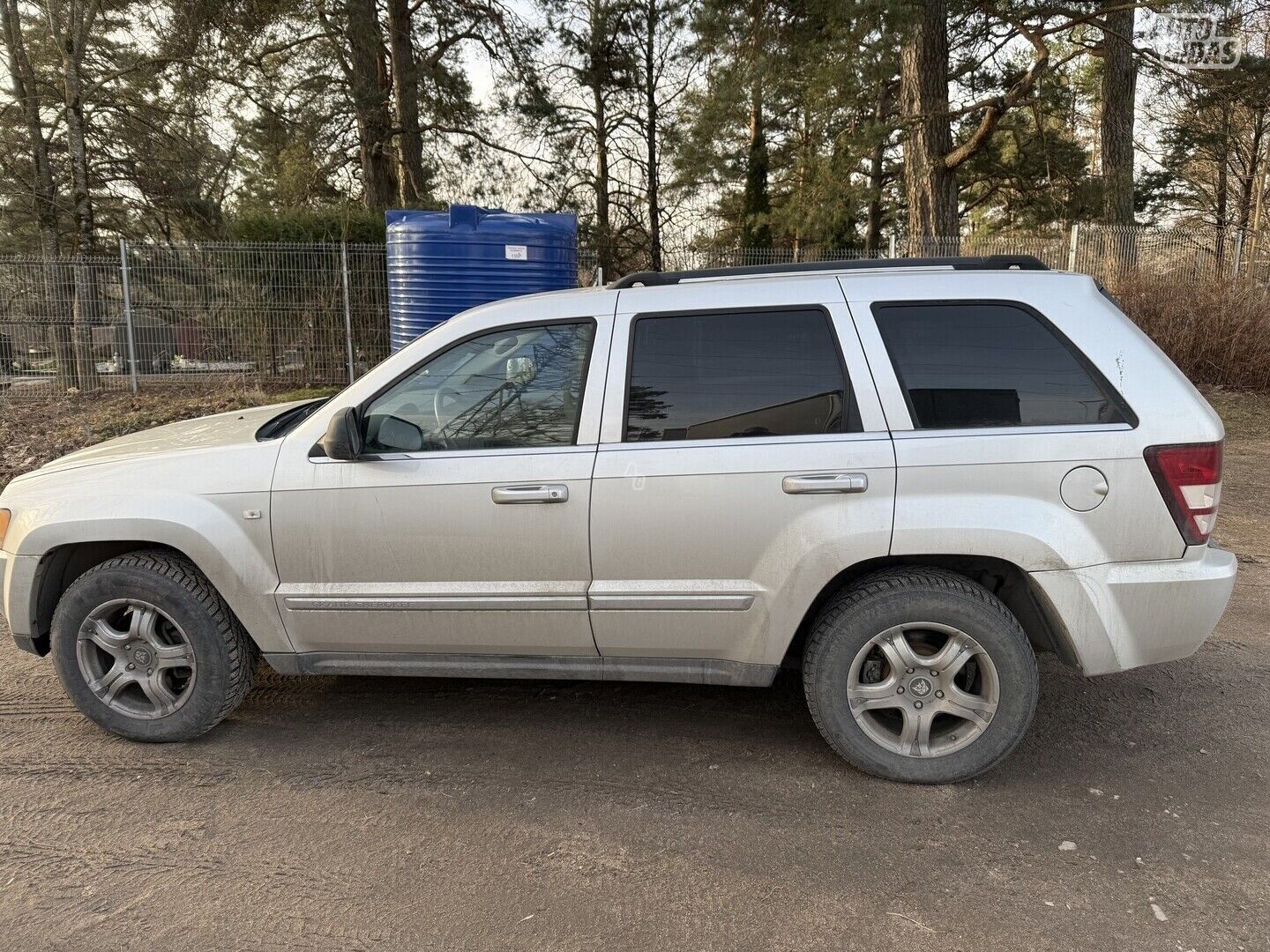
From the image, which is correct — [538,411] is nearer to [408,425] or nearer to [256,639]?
[408,425]

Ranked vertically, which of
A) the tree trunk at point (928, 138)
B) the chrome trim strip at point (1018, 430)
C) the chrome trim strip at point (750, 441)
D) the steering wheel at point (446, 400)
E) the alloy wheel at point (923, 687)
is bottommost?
the alloy wheel at point (923, 687)

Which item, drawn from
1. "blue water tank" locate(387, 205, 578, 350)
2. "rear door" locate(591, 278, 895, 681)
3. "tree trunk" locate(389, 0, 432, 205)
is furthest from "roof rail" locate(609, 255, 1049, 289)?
"tree trunk" locate(389, 0, 432, 205)

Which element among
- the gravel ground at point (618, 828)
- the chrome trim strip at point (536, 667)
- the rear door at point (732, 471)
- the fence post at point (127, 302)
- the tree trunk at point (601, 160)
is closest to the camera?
the gravel ground at point (618, 828)

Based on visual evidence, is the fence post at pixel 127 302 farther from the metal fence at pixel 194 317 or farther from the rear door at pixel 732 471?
the rear door at pixel 732 471

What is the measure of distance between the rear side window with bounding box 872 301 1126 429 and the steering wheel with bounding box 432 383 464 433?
5.15 feet

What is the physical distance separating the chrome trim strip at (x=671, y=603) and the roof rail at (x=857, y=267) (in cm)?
117

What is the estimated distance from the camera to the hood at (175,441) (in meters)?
3.60

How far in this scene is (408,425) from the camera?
3.40 meters

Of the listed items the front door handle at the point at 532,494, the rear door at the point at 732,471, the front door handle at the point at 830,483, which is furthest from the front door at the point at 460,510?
the front door handle at the point at 830,483

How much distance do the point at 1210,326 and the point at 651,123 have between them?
11879 millimetres

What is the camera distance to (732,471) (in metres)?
3.13

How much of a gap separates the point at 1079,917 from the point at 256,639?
2937mm

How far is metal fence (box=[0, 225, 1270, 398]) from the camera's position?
11945 millimetres

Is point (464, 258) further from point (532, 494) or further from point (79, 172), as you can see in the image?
point (532, 494)
